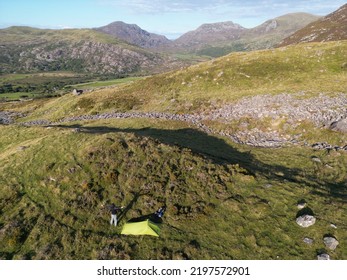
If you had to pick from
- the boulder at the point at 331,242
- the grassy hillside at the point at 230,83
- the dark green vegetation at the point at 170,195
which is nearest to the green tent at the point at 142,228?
the dark green vegetation at the point at 170,195

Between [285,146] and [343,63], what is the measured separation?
35.1 meters

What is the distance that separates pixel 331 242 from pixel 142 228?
14223mm

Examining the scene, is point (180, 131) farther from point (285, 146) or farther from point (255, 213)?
point (255, 213)

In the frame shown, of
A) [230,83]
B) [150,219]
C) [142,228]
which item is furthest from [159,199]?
[230,83]

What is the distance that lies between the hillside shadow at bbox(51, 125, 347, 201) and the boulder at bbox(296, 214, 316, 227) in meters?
5.61

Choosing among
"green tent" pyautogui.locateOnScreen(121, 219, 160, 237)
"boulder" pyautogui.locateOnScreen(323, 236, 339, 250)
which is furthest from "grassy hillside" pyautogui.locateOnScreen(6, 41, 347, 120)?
"green tent" pyautogui.locateOnScreen(121, 219, 160, 237)

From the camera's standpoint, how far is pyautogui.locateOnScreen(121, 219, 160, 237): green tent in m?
21.4

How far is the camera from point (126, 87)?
82.2 metres

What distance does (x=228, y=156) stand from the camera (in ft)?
125

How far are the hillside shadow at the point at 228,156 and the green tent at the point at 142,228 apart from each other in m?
13.1

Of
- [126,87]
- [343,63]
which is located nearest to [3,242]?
[126,87]

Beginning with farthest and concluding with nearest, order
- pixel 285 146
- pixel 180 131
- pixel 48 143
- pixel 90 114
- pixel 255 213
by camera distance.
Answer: pixel 90 114, pixel 180 131, pixel 285 146, pixel 48 143, pixel 255 213

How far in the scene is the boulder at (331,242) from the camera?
19684 millimetres
